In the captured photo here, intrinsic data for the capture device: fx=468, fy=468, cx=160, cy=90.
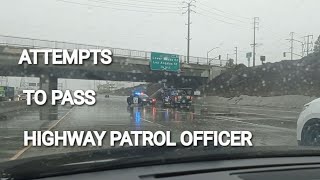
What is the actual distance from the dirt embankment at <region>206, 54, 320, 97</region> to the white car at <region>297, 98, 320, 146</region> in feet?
144

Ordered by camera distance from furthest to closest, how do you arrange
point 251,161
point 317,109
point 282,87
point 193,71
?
point 282,87
point 193,71
point 317,109
point 251,161

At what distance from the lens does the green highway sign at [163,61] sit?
39.2 metres

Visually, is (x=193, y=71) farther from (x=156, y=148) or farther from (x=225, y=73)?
(x=156, y=148)

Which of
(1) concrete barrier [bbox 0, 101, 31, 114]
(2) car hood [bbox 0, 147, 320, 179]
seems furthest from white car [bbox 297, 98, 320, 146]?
(1) concrete barrier [bbox 0, 101, 31, 114]

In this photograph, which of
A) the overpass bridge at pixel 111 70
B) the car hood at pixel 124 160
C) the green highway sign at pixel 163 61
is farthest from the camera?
the green highway sign at pixel 163 61

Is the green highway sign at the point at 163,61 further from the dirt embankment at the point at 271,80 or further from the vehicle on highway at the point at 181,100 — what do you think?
the dirt embankment at the point at 271,80

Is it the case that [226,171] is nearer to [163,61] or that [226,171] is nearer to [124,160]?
[124,160]

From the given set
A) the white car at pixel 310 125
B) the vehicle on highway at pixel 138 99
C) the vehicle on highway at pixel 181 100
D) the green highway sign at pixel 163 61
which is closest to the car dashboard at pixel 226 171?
the white car at pixel 310 125

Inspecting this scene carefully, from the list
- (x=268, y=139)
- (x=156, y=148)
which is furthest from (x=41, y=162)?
(x=268, y=139)

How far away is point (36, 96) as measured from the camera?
24.6 feet

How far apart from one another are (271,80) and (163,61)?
24.7 m

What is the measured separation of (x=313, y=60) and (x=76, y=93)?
178 feet

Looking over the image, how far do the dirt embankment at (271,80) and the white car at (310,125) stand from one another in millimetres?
44004

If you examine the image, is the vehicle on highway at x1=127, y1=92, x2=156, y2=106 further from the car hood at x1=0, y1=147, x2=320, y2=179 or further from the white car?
the car hood at x1=0, y1=147, x2=320, y2=179
